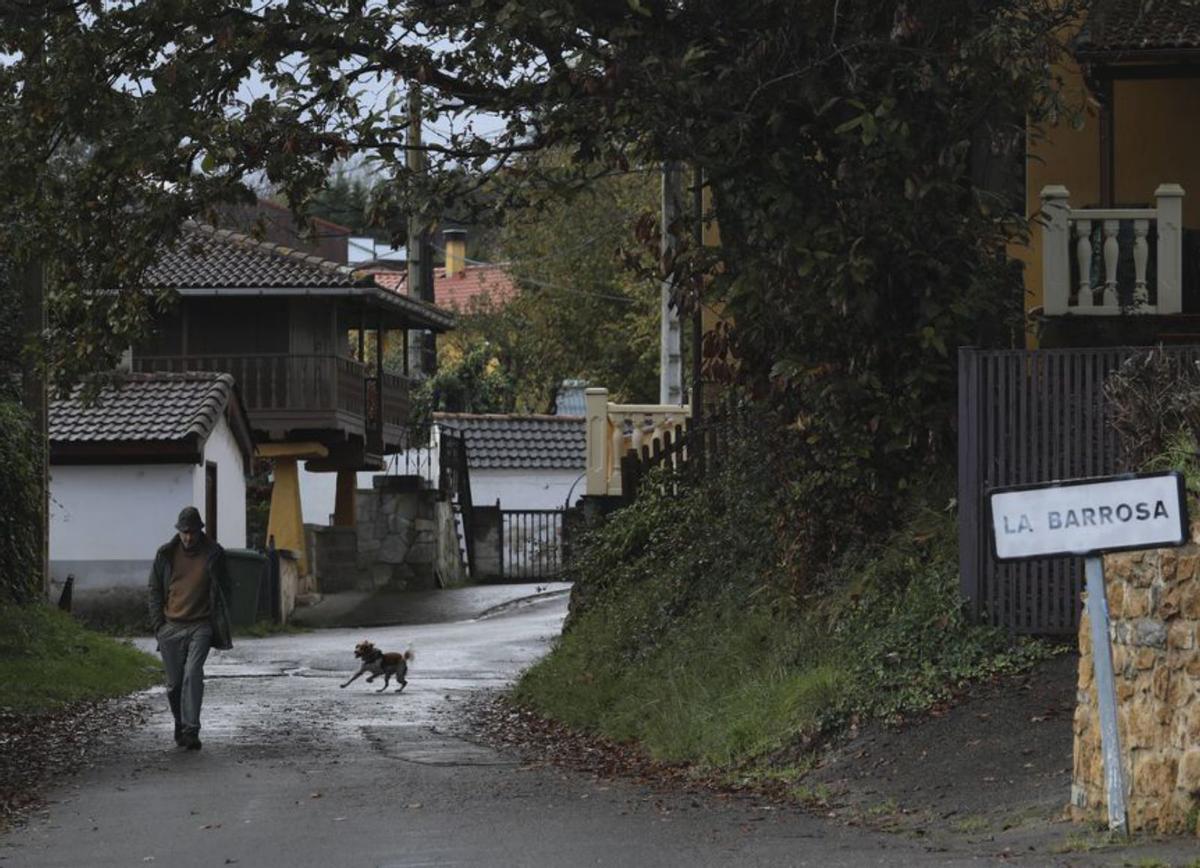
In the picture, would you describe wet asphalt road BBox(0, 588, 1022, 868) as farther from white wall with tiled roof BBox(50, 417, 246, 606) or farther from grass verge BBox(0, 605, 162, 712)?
white wall with tiled roof BBox(50, 417, 246, 606)

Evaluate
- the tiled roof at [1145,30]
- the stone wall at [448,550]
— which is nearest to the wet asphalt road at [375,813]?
the tiled roof at [1145,30]

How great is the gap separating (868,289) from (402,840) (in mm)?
6340

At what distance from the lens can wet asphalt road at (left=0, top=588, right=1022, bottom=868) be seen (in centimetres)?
1021

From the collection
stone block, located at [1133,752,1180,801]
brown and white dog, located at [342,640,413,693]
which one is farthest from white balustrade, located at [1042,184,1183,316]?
stone block, located at [1133,752,1180,801]

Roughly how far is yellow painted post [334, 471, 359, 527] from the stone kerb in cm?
3211

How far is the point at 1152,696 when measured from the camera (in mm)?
9867

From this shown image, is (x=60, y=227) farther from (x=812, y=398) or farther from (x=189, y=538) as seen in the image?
(x=812, y=398)

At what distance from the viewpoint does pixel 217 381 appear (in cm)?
→ 3403

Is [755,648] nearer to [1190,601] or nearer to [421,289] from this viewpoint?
[1190,601]

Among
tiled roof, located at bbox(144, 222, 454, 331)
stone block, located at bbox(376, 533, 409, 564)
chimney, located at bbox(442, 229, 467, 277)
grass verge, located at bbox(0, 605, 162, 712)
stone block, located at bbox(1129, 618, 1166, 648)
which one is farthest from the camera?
chimney, located at bbox(442, 229, 467, 277)

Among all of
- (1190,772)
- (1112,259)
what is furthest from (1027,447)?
(1112,259)

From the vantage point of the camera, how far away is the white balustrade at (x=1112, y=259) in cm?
1919

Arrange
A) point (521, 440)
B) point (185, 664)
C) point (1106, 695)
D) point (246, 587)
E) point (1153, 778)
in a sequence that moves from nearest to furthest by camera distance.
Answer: point (1106, 695) → point (1153, 778) → point (185, 664) → point (246, 587) → point (521, 440)

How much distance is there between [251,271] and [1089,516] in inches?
1232
